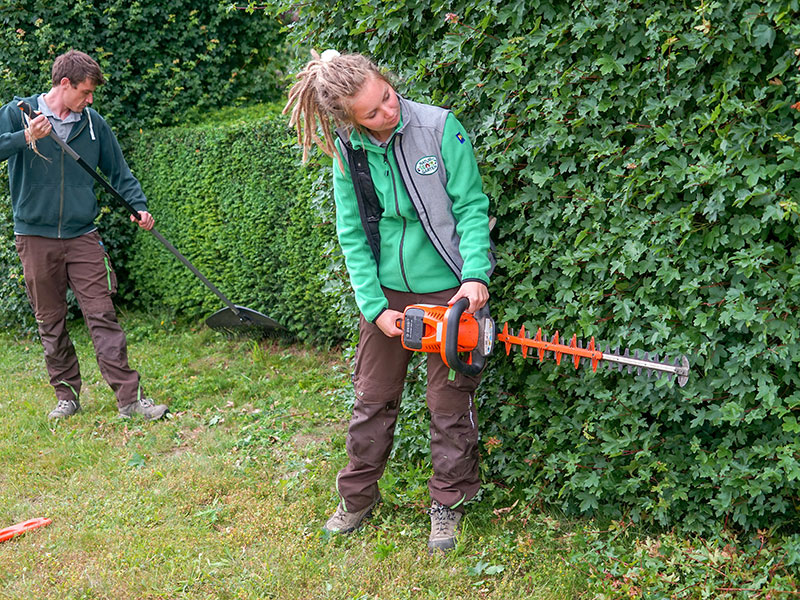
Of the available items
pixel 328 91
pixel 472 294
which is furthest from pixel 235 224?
pixel 472 294

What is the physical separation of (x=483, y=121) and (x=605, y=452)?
4.75 ft

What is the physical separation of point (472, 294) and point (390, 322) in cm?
38

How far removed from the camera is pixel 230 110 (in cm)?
782

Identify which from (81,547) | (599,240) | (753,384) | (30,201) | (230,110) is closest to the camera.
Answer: (753,384)

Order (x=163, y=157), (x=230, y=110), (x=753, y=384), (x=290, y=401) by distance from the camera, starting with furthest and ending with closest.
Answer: (x=230, y=110) → (x=163, y=157) → (x=290, y=401) → (x=753, y=384)

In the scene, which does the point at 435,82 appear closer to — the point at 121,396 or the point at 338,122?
the point at 338,122

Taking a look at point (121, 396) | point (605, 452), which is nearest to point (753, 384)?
point (605, 452)

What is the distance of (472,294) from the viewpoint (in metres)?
2.89

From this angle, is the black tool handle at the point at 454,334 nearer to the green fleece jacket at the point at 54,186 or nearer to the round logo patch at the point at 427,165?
the round logo patch at the point at 427,165

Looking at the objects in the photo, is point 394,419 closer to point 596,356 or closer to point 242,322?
point 596,356

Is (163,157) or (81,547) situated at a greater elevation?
(163,157)

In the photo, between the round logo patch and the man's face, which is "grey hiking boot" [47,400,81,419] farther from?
the round logo patch

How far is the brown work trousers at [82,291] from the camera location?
494 centimetres

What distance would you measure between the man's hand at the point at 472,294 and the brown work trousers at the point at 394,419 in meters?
0.25
